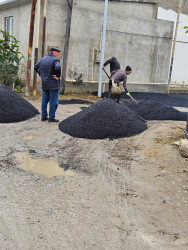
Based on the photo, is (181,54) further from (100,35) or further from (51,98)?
(51,98)

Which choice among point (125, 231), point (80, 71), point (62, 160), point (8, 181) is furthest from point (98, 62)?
point (125, 231)

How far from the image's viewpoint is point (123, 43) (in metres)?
13.9

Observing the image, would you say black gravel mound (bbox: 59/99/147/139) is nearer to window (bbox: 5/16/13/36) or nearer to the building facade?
the building facade

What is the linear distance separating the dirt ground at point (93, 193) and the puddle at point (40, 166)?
15 millimetres

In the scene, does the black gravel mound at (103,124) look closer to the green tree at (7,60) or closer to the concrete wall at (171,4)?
the green tree at (7,60)

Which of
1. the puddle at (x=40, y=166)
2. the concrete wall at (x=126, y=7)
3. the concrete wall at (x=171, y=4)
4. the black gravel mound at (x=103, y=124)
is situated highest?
the concrete wall at (x=171, y=4)

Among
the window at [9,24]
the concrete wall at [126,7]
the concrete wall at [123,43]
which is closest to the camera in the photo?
the concrete wall at [123,43]

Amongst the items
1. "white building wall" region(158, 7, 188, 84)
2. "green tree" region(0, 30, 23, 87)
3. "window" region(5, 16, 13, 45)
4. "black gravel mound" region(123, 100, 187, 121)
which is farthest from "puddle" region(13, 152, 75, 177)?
"white building wall" region(158, 7, 188, 84)

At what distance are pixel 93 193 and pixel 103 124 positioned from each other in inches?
106

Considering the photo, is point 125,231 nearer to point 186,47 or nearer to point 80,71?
point 80,71

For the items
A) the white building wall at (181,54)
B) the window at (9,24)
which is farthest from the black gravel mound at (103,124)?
the white building wall at (181,54)

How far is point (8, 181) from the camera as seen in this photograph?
393 centimetres

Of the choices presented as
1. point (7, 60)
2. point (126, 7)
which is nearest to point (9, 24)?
point (7, 60)

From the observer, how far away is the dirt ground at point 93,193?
2783 mm
